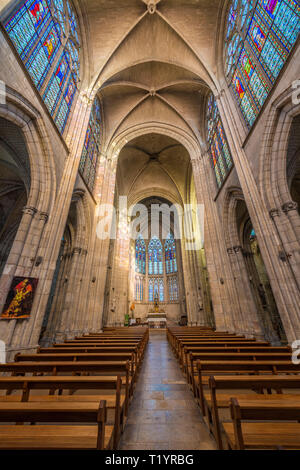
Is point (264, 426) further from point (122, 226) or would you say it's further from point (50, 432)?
point (122, 226)

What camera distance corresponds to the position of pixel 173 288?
3170 cm

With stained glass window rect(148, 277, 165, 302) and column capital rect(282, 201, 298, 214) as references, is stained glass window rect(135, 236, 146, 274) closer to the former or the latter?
stained glass window rect(148, 277, 165, 302)

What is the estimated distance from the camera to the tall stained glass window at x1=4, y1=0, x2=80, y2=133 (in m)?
6.52

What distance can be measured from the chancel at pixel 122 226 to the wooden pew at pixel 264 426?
0.06 feet

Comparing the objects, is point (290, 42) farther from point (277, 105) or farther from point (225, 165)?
point (225, 165)

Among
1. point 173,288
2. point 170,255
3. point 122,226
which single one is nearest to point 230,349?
point 122,226

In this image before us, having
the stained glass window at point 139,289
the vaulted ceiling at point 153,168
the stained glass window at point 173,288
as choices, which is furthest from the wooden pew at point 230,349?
the stained glass window at point 173,288

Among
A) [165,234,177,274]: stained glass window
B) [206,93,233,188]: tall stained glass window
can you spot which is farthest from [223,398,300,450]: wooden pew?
[165,234,177,274]: stained glass window

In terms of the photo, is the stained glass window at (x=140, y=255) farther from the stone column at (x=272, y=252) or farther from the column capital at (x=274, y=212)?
the column capital at (x=274, y=212)

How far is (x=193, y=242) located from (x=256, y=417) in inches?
732

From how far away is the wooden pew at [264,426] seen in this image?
138cm

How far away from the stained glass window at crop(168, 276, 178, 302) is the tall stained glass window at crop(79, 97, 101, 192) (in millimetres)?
23329

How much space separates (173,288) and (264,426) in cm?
3088

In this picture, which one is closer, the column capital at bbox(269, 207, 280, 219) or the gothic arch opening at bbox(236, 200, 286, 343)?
the column capital at bbox(269, 207, 280, 219)
